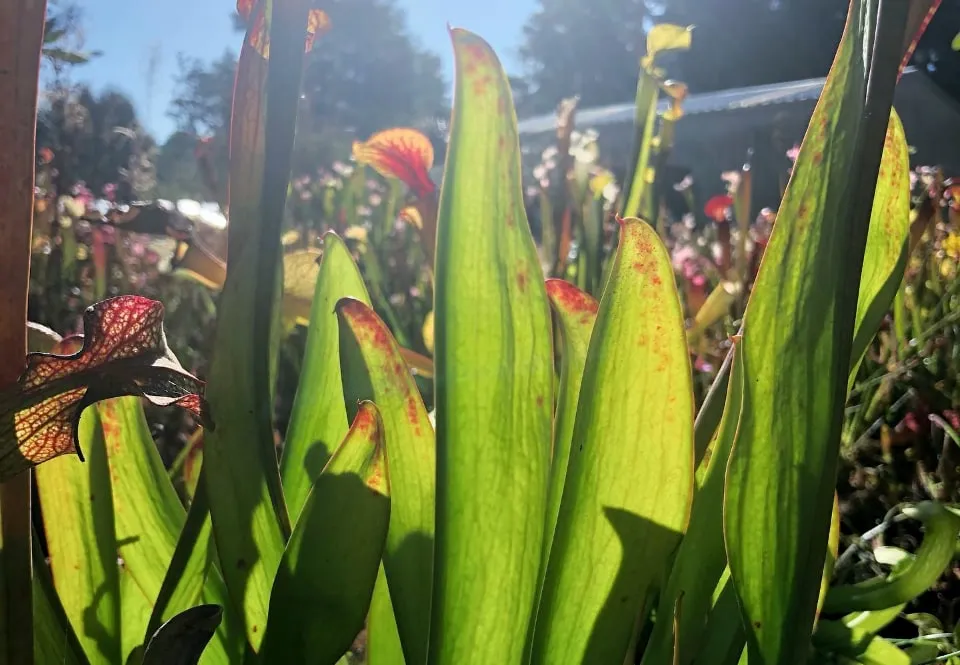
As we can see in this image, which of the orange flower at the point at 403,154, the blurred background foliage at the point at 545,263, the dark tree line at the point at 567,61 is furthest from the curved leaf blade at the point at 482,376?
the dark tree line at the point at 567,61

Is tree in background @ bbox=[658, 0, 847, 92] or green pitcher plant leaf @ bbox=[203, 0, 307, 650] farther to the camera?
tree in background @ bbox=[658, 0, 847, 92]

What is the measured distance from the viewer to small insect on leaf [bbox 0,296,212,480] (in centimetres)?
29

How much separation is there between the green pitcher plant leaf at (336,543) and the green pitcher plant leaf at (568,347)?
12 centimetres

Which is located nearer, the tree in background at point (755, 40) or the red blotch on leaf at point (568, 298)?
the red blotch on leaf at point (568, 298)

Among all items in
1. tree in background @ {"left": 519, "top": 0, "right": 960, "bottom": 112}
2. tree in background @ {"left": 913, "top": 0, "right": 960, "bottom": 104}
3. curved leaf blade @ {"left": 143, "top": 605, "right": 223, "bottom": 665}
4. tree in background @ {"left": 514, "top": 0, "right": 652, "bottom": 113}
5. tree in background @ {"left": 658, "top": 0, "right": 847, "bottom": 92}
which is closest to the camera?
curved leaf blade @ {"left": 143, "top": 605, "right": 223, "bottom": 665}

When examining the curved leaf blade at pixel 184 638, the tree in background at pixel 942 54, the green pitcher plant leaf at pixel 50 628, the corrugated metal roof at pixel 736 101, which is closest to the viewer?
the curved leaf blade at pixel 184 638

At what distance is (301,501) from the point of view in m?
0.49

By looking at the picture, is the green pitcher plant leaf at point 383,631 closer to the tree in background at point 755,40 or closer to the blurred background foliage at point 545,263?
the blurred background foliage at point 545,263

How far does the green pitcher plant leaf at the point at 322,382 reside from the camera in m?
0.49

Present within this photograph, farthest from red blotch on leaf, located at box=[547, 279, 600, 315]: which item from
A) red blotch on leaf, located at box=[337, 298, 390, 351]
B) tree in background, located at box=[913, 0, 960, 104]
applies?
tree in background, located at box=[913, 0, 960, 104]

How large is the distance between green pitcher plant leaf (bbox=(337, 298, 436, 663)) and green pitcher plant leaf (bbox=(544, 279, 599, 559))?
8cm

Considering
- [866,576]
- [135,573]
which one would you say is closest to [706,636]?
[135,573]

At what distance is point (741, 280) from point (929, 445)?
402 millimetres

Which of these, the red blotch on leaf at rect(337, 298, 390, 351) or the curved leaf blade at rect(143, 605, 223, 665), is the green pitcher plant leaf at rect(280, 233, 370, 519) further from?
the curved leaf blade at rect(143, 605, 223, 665)
